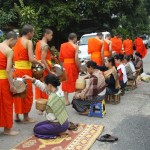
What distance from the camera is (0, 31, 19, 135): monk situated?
5.43 meters

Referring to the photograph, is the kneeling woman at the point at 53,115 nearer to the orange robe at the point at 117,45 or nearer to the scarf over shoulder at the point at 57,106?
the scarf over shoulder at the point at 57,106

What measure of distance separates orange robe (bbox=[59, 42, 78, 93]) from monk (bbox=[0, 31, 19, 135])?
242cm

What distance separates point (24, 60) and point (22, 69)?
0.18 meters

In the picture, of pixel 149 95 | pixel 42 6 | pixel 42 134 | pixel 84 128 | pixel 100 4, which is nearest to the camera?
pixel 42 134

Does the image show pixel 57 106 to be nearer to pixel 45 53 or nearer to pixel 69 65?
pixel 45 53

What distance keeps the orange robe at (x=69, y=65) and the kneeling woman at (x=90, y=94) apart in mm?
880

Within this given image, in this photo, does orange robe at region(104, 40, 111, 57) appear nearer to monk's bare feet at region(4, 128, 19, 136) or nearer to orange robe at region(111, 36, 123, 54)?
orange robe at region(111, 36, 123, 54)

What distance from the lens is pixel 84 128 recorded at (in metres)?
6.11

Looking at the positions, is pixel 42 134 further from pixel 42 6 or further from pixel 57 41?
pixel 57 41

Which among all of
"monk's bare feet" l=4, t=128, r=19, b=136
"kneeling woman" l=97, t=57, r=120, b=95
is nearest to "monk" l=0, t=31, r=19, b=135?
"monk's bare feet" l=4, t=128, r=19, b=136

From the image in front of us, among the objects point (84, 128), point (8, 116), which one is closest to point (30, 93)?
point (8, 116)

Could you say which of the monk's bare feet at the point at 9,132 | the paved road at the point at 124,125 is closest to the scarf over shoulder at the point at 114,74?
the paved road at the point at 124,125

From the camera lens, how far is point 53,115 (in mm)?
5508

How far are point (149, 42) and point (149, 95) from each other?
25.3 m
